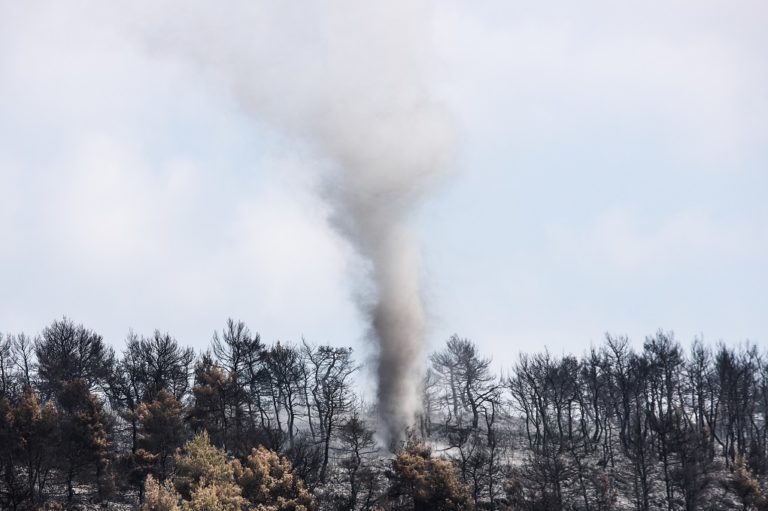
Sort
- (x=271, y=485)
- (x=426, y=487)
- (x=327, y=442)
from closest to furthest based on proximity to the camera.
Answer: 1. (x=271, y=485)
2. (x=426, y=487)
3. (x=327, y=442)

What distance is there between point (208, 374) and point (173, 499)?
28086 mm

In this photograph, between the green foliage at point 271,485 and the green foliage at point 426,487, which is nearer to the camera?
the green foliage at point 271,485

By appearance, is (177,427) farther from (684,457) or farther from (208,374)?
(684,457)

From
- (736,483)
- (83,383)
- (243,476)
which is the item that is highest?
(83,383)

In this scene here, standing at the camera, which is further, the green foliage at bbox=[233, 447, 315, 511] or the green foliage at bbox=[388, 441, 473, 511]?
the green foliage at bbox=[388, 441, 473, 511]

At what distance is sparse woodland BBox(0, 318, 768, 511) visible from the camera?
51.7 m

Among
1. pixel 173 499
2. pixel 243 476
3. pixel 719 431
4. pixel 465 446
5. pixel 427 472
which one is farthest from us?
pixel 719 431

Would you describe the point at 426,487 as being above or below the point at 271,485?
below

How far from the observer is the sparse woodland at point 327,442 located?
51.7m

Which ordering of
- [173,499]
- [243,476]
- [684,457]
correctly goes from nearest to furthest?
[173,499] → [243,476] → [684,457]

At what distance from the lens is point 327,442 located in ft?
218

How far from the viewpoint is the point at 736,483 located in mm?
57719

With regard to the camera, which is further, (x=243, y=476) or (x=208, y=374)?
(x=208, y=374)

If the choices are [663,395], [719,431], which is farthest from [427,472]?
[719,431]
